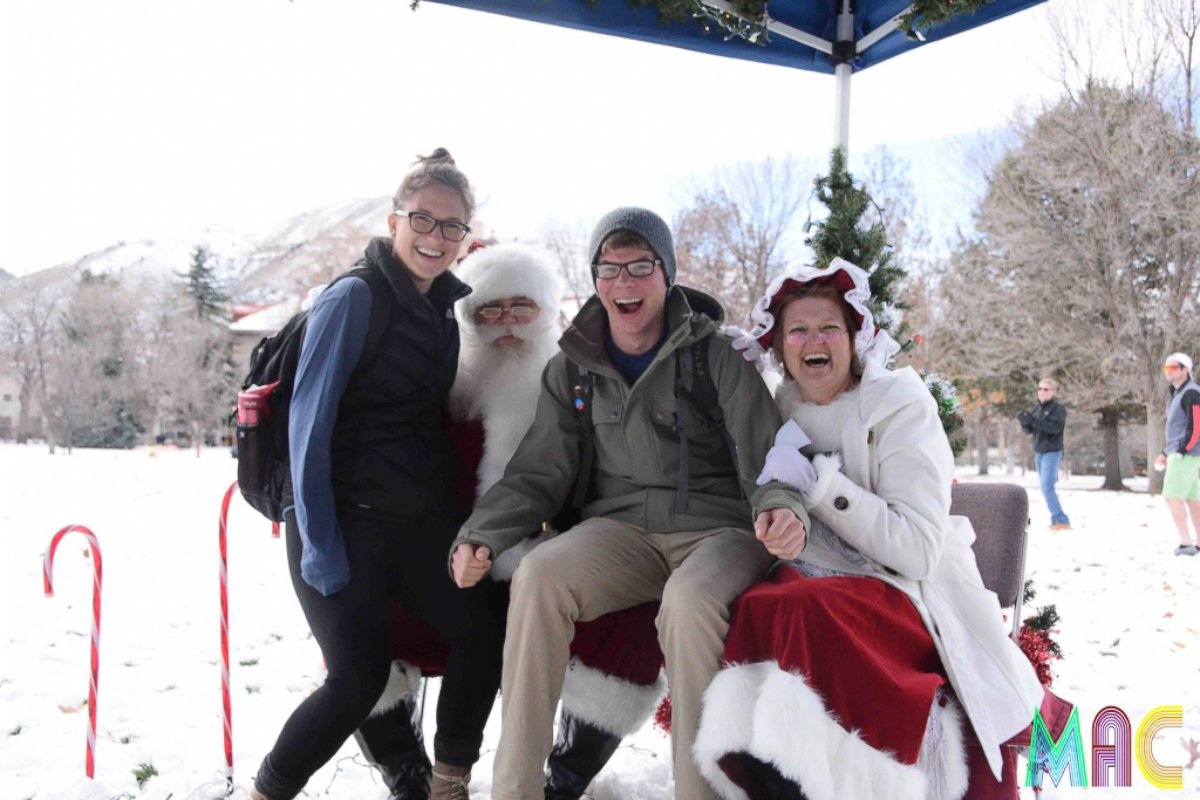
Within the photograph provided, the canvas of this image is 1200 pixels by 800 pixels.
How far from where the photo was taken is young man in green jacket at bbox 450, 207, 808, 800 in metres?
2.40

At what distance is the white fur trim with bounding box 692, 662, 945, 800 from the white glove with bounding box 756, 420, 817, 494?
508 mm

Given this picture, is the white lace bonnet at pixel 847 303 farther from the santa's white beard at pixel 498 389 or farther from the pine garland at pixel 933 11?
the pine garland at pixel 933 11

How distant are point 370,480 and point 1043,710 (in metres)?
2.15

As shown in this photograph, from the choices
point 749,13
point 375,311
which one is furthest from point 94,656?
point 749,13

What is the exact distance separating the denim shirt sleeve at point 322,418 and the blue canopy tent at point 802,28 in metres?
1.92

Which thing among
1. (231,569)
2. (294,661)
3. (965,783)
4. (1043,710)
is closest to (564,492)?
(965,783)

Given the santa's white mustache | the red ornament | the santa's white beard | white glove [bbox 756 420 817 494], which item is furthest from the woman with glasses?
white glove [bbox 756 420 817 494]

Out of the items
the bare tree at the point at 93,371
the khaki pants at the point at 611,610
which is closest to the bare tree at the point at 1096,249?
the khaki pants at the point at 611,610

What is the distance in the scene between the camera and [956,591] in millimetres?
2473

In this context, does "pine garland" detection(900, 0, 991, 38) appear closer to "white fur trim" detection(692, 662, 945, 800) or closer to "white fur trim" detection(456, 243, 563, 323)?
"white fur trim" detection(456, 243, 563, 323)

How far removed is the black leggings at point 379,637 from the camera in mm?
2496

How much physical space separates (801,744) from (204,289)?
48912mm

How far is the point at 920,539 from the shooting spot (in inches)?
91.9

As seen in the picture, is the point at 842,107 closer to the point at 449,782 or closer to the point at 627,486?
the point at 627,486
